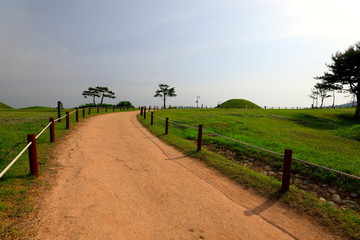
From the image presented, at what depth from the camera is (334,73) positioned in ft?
102

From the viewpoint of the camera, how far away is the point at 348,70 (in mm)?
29625

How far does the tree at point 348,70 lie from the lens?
1119 inches

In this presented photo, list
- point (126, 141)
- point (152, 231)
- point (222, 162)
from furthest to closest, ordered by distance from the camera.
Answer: point (126, 141)
point (222, 162)
point (152, 231)

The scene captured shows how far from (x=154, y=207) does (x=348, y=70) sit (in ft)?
127

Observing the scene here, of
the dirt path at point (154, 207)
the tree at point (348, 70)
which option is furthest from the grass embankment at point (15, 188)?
the tree at point (348, 70)

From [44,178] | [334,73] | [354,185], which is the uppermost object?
[334,73]

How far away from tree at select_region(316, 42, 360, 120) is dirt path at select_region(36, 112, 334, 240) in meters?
35.2

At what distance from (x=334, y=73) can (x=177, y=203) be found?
38596 mm

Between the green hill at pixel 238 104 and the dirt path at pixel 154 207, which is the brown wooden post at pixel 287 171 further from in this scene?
the green hill at pixel 238 104

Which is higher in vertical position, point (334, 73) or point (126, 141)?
point (334, 73)

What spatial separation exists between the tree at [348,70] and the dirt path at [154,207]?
35.2 m

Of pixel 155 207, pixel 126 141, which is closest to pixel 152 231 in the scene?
pixel 155 207

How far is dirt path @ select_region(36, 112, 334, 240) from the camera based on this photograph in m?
3.44

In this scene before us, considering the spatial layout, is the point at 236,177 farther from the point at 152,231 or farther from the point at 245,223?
the point at 152,231
